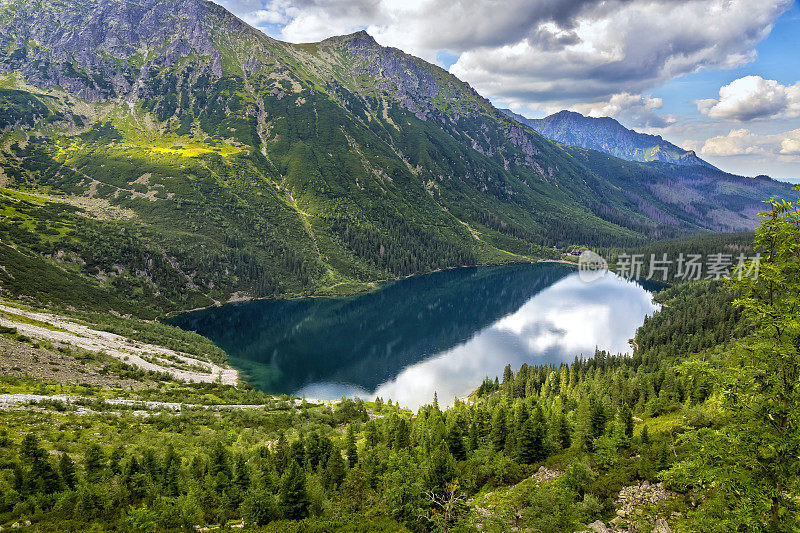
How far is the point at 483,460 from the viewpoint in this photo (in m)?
38.8

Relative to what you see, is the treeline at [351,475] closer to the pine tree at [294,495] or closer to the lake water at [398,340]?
the pine tree at [294,495]

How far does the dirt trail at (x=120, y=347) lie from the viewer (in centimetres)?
7794

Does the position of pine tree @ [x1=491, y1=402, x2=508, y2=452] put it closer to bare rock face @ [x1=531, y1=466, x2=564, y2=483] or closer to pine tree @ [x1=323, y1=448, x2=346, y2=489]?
bare rock face @ [x1=531, y1=466, x2=564, y2=483]

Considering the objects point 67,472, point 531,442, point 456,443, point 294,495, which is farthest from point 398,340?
point 67,472

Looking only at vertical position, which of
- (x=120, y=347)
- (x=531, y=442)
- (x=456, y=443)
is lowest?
(x=120, y=347)

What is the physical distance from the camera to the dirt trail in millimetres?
77938

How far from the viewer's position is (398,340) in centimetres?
14812

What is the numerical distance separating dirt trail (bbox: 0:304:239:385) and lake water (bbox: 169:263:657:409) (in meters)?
13.7

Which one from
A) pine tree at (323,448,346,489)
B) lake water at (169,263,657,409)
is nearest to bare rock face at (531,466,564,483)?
pine tree at (323,448,346,489)

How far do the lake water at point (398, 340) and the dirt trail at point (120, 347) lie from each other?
13.7 meters

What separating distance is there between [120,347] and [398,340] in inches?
3413

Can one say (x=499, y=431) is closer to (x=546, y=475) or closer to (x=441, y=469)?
(x=546, y=475)

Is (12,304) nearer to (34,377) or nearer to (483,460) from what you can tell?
(34,377)

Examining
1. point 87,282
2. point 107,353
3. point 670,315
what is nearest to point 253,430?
point 107,353
